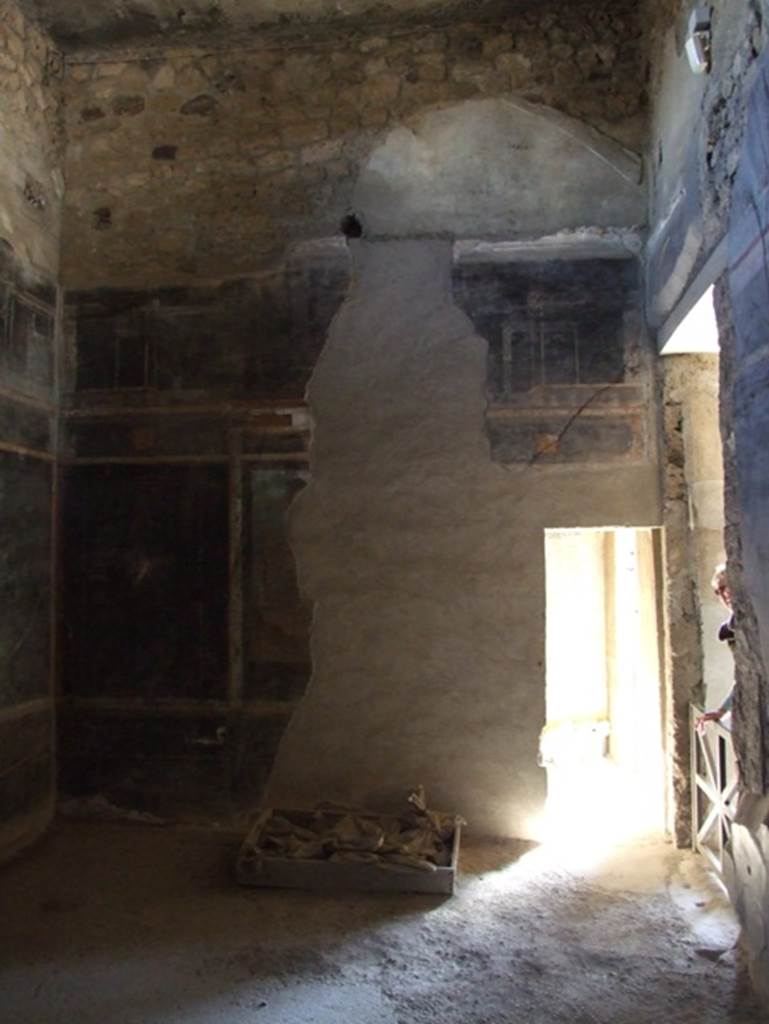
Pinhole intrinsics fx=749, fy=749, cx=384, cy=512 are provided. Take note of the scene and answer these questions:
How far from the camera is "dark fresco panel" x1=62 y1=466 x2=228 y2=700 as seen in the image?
425 cm

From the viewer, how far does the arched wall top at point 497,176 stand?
4.21 meters

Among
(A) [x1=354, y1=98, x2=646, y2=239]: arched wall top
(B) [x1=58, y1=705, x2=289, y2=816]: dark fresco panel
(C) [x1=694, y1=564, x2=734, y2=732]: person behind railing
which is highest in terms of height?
(A) [x1=354, y1=98, x2=646, y2=239]: arched wall top

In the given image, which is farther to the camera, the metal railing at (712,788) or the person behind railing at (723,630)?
the metal railing at (712,788)

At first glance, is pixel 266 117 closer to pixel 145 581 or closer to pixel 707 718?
pixel 145 581

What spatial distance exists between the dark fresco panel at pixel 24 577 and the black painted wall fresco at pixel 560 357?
8.36 ft

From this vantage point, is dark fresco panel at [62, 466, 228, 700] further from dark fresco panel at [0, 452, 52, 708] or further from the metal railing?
the metal railing

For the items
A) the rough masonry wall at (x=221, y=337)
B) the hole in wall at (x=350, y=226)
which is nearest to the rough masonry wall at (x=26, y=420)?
the rough masonry wall at (x=221, y=337)

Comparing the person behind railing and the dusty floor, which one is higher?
the person behind railing

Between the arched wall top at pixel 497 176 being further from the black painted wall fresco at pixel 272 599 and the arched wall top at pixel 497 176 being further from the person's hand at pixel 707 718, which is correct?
the person's hand at pixel 707 718

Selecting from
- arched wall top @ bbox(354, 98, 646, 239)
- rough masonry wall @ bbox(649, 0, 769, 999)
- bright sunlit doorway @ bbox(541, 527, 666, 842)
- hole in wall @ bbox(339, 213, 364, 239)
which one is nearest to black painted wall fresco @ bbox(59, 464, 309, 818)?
hole in wall @ bbox(339, 213, 364, 239)

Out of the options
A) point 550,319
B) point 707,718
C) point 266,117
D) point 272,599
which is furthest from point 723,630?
point 266,117

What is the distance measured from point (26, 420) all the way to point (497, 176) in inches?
117

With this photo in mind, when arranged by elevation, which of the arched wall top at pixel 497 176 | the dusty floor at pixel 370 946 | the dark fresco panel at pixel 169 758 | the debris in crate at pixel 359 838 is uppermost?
the arched wall top at pixel 497 176

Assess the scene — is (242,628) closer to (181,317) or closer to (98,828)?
(98,828)
